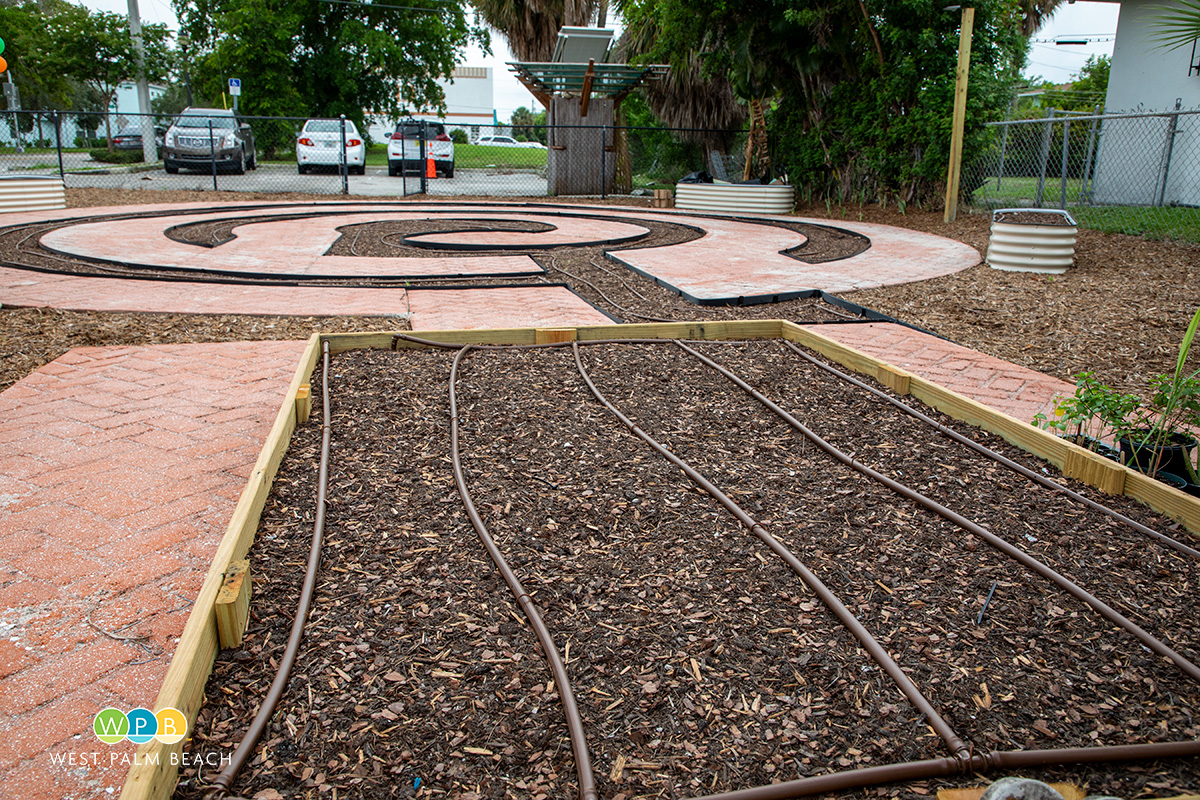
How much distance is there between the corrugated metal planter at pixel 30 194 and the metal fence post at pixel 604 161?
963cm

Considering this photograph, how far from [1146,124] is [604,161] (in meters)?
9.60

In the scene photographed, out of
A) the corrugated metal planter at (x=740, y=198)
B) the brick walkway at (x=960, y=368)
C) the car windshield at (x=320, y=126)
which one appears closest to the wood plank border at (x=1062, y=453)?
the brick walkway at (x=960, y=368)

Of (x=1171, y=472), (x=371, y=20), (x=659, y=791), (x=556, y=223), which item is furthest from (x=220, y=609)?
(x=371, y=20)

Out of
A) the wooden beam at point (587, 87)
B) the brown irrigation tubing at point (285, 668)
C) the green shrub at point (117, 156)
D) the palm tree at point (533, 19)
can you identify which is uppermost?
the palm tree at point (533, 19)

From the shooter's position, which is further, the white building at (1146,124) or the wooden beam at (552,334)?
the white building at (1146,124)

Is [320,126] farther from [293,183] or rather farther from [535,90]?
[535,90]

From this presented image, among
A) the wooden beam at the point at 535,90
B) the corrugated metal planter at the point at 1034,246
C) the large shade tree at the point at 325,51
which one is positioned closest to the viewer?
the corrugated metal planter at the point at 1034,246

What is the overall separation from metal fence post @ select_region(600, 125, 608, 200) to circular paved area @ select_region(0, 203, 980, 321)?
3.44m

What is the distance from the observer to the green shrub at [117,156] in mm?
25288

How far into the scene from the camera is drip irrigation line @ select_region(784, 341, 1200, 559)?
8.87 feet

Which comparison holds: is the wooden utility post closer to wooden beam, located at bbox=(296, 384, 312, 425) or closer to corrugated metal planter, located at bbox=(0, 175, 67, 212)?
wooden beam, located at bbox=(296, 384, 312, 425)

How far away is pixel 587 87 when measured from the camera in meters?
16.1

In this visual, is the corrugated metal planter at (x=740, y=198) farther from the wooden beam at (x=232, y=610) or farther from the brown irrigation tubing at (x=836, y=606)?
the wooden beam at (x=232, y=610)

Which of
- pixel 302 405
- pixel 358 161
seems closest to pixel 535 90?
pixel 358 161
